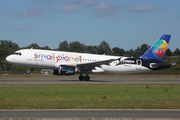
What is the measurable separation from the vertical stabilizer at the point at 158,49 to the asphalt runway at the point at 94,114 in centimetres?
3410

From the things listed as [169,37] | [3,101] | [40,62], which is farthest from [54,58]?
[3,101]

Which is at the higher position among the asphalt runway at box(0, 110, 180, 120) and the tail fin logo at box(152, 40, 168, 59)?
the tail fin logo at box(152, 40, 168, 59)

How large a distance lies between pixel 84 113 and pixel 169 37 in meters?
37.3

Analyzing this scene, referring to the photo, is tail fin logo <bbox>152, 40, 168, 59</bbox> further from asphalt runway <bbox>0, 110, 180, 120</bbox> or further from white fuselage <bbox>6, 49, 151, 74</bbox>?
asphalt runway <bbox>0, 110, 180, 120</bbox>

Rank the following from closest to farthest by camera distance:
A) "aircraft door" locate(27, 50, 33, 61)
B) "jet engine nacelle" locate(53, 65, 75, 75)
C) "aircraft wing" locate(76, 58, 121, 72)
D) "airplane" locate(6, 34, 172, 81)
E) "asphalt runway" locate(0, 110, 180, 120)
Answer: "asphalt runway" locate(0, 110, 180, 120)
"jet engine nacelle" locate(53, 65, 75, 75)
"aircraft wing" locate(76, 58, 121, 72)
"airplane" locate(6, 34, 172, 81)
"aircraft door" locate(27, 50, 33, 61)

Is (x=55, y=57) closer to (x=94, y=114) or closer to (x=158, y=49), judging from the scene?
(x=158, y=49)

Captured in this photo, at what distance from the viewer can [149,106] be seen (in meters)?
20.1

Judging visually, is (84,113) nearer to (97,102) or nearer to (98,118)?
(98,118)

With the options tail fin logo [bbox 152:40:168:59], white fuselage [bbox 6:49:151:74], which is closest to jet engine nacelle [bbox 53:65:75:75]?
white fuselage [bbox 6:49:151:74]

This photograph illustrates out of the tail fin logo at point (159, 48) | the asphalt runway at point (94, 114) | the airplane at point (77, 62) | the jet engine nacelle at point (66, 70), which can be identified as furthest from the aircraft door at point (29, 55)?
the asphalt runway at point (94, 114)

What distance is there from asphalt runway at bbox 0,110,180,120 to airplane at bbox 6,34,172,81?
26543 mm

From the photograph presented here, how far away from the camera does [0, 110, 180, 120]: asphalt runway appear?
16.2 metres

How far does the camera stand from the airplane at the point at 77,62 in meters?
46.0

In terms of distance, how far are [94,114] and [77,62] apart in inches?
1208
